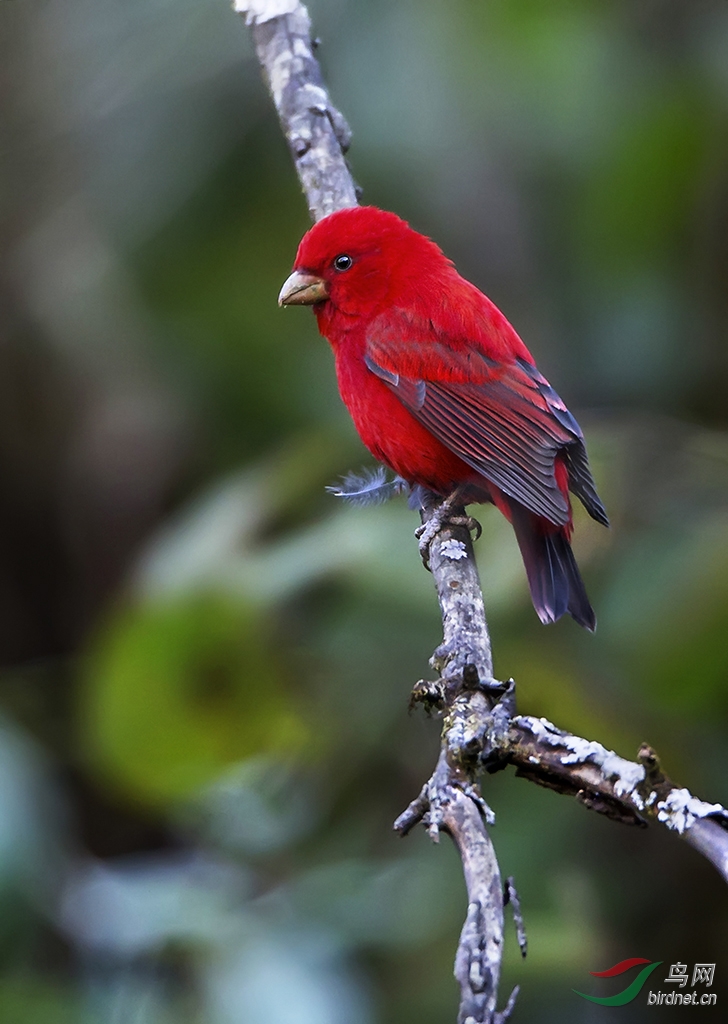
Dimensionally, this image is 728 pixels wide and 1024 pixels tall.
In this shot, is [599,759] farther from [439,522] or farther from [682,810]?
[439,522]

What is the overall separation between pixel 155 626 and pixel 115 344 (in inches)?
98.8

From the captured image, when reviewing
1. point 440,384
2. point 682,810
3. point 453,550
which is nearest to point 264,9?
point 440,384

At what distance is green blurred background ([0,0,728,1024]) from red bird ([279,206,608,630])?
183 millimetres

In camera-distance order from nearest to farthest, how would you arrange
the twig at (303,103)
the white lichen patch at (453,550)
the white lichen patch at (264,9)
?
the white lichen patch at (453,550), the twig at (303,103), the white lichen patch at (264,9)

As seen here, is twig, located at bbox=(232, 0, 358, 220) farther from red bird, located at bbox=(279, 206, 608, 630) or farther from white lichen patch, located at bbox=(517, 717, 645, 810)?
white lichen patch, located at bbox=(517, 717, 645, 810)

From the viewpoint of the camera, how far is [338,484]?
3.70 metres

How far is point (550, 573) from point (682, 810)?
1.45m

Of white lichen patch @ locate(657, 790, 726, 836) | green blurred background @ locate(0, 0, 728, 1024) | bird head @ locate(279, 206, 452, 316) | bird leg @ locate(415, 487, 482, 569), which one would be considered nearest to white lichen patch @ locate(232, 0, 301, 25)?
bird head @ locate(279, 206, 452, 316)

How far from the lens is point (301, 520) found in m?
4.20

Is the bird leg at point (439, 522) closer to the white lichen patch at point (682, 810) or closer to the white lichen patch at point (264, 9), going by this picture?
the white lichen patch at point (682, 810)

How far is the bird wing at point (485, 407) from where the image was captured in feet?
10.9

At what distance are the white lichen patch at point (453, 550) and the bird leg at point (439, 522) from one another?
0.54 feet

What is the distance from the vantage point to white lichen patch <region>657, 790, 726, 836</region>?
1.71 metres

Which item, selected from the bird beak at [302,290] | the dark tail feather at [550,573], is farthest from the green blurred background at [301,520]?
the bird beak at [302,290]
